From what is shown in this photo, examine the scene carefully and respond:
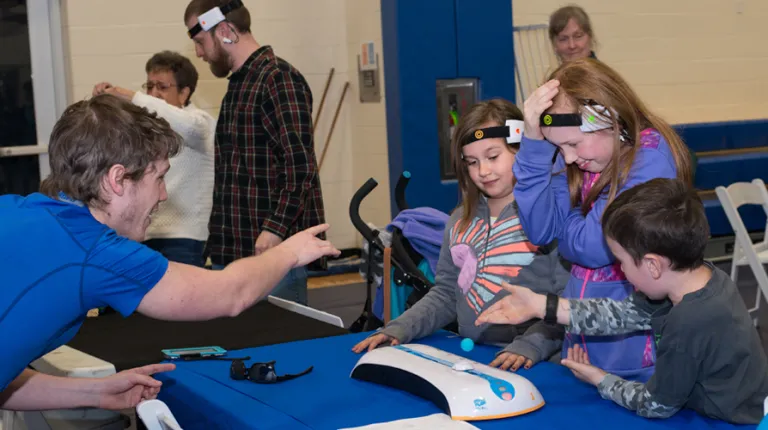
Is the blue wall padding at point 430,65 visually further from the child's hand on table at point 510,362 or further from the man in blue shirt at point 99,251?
the man in blue shirt at point 99,251

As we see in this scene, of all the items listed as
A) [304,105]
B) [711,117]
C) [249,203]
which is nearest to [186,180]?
[249,203]

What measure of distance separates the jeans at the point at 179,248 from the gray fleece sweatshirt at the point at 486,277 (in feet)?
5.44

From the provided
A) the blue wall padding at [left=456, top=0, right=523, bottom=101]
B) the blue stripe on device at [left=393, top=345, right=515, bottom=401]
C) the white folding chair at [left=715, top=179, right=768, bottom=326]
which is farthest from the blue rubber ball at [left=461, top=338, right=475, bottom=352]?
the blue wall padding at [left=456, top=0, right=523, bottom=101]

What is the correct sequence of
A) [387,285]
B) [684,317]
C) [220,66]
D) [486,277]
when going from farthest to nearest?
1. [220,66]
2. [387,285]
3. [486,277]
4. [684,317]

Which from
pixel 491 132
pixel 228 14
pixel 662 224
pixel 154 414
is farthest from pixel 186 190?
pixel 662 224

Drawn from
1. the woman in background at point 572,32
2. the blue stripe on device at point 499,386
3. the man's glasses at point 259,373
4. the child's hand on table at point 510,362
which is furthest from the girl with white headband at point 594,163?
the woman in background at point 572,32

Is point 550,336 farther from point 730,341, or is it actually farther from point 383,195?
point 383,195

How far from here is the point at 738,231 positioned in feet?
14.5

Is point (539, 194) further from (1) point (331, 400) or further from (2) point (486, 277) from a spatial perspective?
(1) point (331, 400)

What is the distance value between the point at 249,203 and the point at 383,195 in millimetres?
3137

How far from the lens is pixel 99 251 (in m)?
1.63

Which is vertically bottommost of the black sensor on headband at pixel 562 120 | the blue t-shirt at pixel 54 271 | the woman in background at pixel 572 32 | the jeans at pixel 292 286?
the jeans at pixel 292 286

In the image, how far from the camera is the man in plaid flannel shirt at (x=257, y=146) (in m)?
3.40

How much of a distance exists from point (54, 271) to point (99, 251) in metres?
0.08
